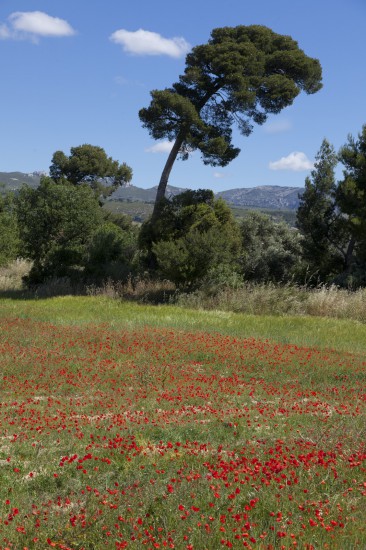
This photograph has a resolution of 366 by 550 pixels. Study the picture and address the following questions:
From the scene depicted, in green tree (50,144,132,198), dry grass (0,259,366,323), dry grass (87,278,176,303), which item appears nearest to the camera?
dry grass (0,259,366,323)

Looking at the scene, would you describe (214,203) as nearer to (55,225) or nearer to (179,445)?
(55,225)

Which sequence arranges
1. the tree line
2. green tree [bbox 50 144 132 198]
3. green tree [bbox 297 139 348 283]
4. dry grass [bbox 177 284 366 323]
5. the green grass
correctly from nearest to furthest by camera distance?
the green grass → dry grass [bbox 177 284 366 323] → the tree line → green tree [bbox 297 139 348 283] → green tree [bbox 50 144 132 198]

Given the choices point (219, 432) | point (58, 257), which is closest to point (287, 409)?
point (219, 432)

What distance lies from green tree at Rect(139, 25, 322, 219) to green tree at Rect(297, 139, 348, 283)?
4295 millimetres

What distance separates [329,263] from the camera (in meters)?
27.4

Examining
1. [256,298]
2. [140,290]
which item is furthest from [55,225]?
[256,298]

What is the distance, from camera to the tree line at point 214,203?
80.7 ft

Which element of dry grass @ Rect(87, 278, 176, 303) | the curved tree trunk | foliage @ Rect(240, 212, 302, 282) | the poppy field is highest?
the curved tree trunk

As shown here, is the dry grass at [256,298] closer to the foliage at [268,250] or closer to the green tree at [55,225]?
the green tree at [55,225]

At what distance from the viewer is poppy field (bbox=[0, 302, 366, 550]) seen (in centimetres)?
461

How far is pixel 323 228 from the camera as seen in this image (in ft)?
89.7

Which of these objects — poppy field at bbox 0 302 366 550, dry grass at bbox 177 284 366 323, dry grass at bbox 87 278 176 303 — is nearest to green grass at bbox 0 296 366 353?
dry grass at bbox 177 284 366 323

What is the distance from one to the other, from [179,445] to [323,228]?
72.5ft

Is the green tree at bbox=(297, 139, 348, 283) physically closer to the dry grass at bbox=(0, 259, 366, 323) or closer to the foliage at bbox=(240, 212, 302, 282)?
the foliage at bbox=(240, 212, 302, 282)
